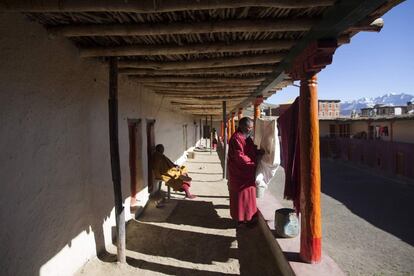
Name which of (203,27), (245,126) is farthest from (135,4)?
(245,126)

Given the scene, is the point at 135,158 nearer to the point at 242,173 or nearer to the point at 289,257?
the point at 242,173

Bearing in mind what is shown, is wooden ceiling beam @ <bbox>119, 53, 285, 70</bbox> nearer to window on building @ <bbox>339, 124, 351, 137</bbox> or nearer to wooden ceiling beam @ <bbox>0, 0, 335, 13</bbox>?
wooden ceiling beam @ <bbox>0, 0, 335, 13</bbox>

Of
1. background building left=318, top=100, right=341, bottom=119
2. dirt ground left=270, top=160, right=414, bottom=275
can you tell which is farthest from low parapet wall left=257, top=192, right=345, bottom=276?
background building left=318, top=100, right=341, bottom=119

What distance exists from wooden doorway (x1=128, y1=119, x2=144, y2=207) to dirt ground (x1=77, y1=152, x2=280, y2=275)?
54cm

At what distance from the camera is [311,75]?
333cm

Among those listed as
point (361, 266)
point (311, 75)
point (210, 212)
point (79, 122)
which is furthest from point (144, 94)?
point (361, 266)

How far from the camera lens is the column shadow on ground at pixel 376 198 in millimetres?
7430

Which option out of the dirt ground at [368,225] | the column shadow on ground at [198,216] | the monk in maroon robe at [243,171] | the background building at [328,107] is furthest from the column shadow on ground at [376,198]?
the background building at [328,107]

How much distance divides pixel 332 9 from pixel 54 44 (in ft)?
7.96

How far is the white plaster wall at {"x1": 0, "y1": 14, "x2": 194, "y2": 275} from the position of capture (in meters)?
2.54

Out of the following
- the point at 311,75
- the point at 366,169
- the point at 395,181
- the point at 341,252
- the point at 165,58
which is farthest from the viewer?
the point at 366,169

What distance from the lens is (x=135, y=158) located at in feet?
22.0

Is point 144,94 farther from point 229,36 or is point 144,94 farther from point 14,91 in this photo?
point 14,91

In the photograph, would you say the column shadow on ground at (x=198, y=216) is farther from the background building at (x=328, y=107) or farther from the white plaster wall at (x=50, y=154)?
the background building at (x=328, y=107)
